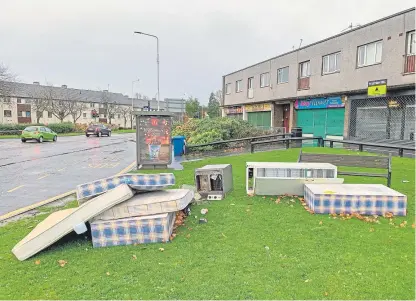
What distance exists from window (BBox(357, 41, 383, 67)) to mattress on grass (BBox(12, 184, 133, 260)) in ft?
58.2

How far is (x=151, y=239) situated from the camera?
465 cm

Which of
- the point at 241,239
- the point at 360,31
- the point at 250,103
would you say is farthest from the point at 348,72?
the point at 241,239

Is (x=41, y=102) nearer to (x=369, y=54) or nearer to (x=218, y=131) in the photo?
(x=218, y=131)

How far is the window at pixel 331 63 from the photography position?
69.2ft

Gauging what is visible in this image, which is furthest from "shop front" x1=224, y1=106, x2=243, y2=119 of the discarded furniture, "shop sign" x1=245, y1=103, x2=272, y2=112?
the discarded furniture

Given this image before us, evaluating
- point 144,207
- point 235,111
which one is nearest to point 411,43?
point 144,207

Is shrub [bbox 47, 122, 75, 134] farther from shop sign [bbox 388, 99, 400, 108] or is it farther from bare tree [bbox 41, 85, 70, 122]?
shop sign [bbox 388, 99, 400, 108]

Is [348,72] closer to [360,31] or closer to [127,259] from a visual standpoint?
[360,31]

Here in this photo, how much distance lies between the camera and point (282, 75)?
26984 mm

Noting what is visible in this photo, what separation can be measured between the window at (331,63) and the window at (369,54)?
1.82m

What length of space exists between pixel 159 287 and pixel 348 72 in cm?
1962

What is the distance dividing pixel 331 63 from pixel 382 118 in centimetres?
551

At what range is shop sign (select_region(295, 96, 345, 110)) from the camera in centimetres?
2090

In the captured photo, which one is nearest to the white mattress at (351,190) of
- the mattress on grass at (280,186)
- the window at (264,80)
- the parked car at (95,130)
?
the mattress on grass at (280,186)
